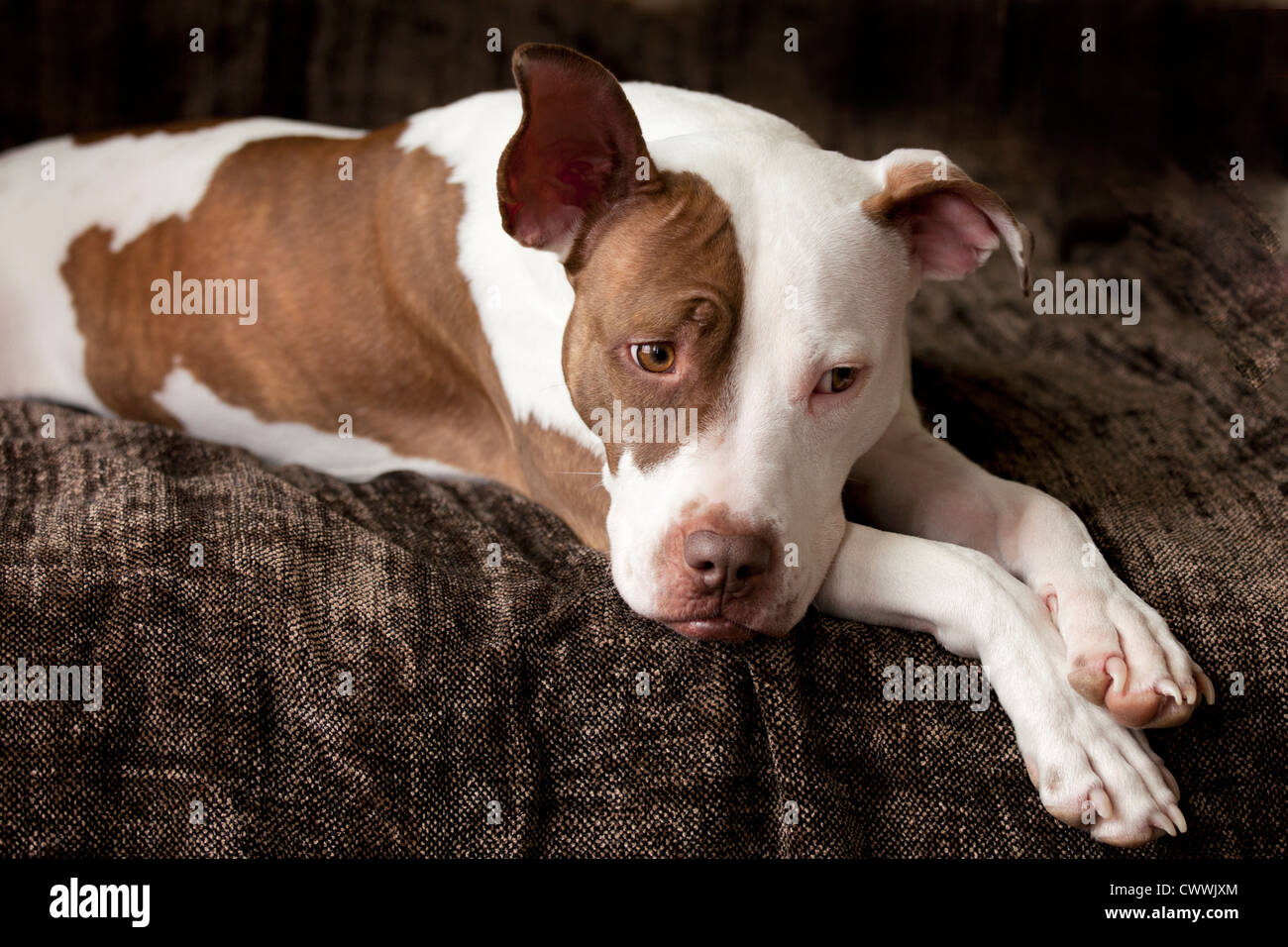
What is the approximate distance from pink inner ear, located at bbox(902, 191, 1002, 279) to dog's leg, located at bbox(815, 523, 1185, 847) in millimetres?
436

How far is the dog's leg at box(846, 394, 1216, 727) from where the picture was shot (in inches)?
61.1

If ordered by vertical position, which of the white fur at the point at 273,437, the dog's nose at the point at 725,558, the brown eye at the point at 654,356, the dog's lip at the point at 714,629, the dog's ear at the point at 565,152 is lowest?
the white fur at the point at 273,437

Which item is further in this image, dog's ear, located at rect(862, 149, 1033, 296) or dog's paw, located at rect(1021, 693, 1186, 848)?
dog's ear, located at rect(862, 149, 1033, 296)

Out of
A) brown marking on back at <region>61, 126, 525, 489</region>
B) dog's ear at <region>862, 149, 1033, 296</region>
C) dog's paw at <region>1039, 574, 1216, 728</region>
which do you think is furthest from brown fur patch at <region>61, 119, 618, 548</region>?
dog's paw at <region>1039, 574, 1216, 728</region>

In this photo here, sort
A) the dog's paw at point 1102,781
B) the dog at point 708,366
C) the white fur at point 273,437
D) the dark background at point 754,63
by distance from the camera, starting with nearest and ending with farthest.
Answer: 1. the dog's paw at point 1102,781
2. the dog at point 708,366
3. the white fur at point 273,437
4. the dark background at point 754,63

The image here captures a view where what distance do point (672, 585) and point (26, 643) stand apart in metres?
0.88

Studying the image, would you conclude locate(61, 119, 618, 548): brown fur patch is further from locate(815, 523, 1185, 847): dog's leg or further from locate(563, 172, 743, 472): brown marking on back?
locate(815, 523, 1185, 847): dog's leg

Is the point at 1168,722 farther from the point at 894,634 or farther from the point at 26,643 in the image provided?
the point at 26,643

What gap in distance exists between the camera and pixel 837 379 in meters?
1.72

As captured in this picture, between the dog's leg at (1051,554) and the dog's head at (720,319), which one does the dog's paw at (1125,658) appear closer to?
the dog's leg at (1051,554)

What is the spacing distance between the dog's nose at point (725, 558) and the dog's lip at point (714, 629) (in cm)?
5

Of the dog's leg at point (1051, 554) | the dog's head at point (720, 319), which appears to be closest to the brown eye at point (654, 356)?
the dog's head at point (720, 319)

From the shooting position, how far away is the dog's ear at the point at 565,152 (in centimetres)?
166

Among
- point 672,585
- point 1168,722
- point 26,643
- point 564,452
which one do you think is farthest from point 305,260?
point 1168,722
